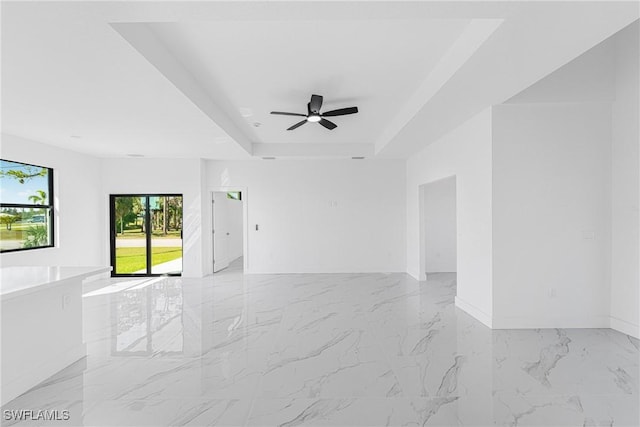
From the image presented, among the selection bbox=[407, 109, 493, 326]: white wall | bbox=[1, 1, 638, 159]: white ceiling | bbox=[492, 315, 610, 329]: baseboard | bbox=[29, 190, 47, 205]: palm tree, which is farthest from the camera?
bbox=[29, 190, 47, 205]: palm tree

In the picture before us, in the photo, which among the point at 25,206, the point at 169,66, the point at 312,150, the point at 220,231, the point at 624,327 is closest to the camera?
the point at 169,66

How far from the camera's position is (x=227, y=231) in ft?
30.7

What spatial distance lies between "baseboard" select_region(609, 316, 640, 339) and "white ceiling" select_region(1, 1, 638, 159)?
2825 mm

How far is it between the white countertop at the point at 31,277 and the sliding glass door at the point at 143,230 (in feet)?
14.7

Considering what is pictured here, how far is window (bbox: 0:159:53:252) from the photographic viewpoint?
526cm

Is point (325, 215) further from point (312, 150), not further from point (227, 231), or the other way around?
point (227, 231)

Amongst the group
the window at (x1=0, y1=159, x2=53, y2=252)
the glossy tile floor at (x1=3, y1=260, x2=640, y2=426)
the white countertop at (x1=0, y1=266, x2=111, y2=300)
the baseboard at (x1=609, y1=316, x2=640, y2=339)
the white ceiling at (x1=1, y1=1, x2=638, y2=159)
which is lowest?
the glossy tile floor at (x1=3, y1=260, x2=640, y2=426)

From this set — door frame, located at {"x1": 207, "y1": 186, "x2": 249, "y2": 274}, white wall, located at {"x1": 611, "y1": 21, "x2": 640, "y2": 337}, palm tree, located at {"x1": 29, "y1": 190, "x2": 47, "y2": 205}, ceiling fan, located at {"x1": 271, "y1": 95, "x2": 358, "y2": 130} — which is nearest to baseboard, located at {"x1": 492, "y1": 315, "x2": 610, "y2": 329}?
white wall, located at {"x1": 611, "y1": 21, "x2": 640, "y2": 337}

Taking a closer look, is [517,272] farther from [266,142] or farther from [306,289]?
[266,142]

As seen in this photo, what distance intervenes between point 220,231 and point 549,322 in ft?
22.8

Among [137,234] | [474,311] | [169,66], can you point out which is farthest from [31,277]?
[137,234]

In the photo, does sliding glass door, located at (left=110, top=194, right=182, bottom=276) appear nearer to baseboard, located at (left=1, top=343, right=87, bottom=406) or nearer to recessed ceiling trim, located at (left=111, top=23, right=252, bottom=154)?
recessed ceiling trim, located at (left=111, top=23, right=252, bottom=154)

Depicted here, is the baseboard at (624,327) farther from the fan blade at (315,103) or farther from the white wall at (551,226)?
the fan blade at (315,103)

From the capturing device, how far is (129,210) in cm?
761
